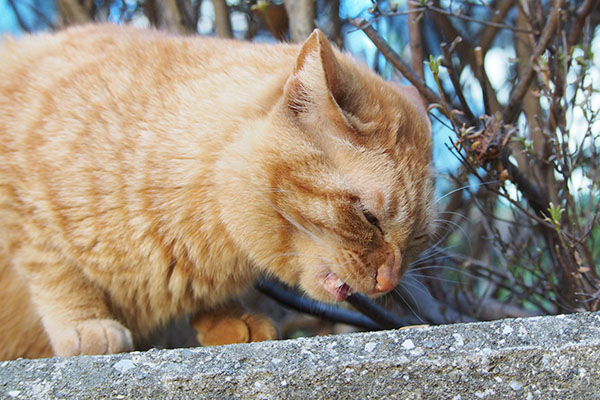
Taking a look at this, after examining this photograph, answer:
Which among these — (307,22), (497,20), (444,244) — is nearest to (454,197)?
(444,244)

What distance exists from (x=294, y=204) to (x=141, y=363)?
65 centimetres

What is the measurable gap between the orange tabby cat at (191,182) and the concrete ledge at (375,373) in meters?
0.54

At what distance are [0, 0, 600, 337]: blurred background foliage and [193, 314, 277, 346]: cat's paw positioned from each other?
1.19 ft

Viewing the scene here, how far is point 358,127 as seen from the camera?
1.77 meters

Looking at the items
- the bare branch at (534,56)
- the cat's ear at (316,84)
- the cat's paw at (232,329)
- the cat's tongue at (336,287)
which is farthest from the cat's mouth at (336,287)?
the bare branch at (534,56)

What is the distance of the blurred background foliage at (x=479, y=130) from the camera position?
1.93m

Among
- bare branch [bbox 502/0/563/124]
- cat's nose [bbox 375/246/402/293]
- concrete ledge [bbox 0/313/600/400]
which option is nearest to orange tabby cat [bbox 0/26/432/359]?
cat's nose [bbox 375/246/402/293]

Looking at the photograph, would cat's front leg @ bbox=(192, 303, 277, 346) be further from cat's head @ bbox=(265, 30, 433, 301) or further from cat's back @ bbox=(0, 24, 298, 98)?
cat's back @ bbox=(0, 24, 298, 98)

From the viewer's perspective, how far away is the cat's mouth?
1889mm

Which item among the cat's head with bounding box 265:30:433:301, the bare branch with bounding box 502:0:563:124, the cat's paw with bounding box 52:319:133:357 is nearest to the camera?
the cat's head with bounding box 265:30:433:301

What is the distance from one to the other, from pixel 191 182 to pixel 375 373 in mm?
890

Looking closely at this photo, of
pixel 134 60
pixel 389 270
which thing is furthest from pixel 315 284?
pixel 134 60

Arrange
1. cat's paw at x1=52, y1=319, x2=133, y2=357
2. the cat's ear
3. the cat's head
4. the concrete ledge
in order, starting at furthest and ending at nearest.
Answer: cat's paw at x1=52, y1=319, x2=133, y2=357, the cat's head, the cat's ear, the concrete ledge

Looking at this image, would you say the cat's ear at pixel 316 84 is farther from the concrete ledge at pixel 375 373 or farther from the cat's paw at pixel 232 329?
the cat's paw at pixel 232 329
